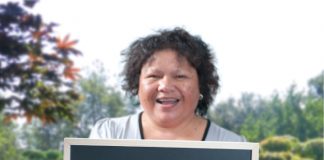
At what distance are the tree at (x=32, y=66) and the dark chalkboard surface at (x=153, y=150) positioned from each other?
83.3 inches

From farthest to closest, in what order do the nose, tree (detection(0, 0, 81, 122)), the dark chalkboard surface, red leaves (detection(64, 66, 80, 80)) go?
red leaves (detection(64, 66, 80, 80)), tree (detection(0, 0, 81, 122)), the nose, the dark chalkboard surface

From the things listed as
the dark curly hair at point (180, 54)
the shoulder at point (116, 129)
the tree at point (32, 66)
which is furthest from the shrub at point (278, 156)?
the shoulder at point (116, 129)

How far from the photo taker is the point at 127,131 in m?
1.57

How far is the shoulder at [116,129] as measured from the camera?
155 centimetres

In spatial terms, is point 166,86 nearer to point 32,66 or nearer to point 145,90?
point 145,90

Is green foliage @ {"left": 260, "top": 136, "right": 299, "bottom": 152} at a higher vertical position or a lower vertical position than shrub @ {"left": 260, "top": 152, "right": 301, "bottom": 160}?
higher

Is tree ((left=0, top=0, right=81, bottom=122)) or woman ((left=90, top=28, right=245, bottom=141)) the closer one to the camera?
woman ((left=90, top=28, right=245, bottom=141))

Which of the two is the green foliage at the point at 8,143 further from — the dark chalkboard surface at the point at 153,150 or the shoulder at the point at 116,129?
the dark chalkboard surface at the point at 153,150

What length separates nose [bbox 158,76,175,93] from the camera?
1513 mm

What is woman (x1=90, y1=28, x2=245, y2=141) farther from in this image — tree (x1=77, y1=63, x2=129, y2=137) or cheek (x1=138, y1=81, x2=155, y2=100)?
tree (x1=77, y1=63, x2=129, y2=137)

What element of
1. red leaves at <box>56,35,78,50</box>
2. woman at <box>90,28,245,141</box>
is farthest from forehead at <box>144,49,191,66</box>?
red leaves at <box>56,35,78,50</box>

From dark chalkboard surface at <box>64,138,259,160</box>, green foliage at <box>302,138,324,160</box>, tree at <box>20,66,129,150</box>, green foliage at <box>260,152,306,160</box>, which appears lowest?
dark chalkboard surface at <box>64,138,259,160</box>

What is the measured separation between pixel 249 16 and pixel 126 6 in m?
0.70

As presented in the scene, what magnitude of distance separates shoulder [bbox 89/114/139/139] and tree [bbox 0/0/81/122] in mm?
1545
